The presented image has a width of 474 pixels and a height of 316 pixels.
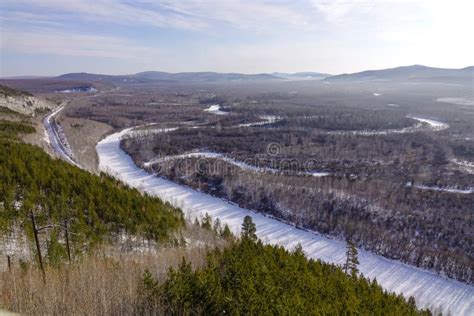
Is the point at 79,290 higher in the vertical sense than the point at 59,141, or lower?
higher

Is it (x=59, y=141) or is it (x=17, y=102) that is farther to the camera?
(x=17, y=102)

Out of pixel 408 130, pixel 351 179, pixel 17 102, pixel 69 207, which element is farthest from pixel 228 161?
pixel 408 130

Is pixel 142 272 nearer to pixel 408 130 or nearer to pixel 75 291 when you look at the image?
pixel 75 291

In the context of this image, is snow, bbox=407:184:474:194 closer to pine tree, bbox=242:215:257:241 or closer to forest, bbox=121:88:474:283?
forest, bbox=121:88:474:283

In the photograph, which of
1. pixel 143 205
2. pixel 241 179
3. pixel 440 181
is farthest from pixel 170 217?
pixel 440 181

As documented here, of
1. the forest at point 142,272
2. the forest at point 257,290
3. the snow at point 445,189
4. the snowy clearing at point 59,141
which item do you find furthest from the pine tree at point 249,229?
the snow at point 445,189
